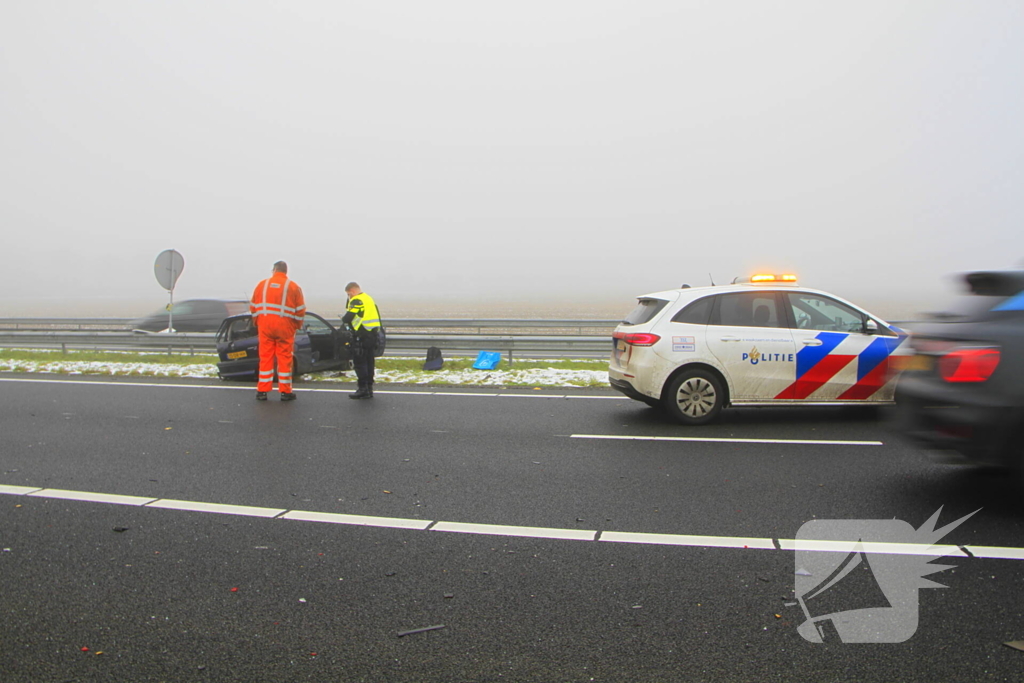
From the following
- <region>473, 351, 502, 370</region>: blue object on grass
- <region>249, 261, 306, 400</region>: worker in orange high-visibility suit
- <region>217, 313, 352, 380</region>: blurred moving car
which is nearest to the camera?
<region>249, 261, 306, 400</region>: worker in orange high-visibility suit

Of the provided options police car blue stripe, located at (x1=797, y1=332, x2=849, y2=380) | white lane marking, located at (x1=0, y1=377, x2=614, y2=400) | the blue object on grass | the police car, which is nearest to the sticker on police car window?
the police car

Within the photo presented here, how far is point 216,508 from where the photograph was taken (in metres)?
5.07

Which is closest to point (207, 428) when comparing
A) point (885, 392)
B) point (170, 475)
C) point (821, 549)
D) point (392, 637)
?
point (170, 475)

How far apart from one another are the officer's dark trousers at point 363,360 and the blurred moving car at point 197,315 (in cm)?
1106

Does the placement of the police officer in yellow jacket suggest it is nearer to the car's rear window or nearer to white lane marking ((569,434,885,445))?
white lane marking ((569,434,885,445))

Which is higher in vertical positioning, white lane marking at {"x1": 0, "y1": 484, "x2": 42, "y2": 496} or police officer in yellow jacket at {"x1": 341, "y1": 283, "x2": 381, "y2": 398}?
police officer in yellow jacket at {"x1": 341, "y1": 283, "x2": 381, "y2": 398}

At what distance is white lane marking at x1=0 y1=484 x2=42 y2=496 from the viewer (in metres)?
5.46

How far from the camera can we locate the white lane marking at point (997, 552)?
3.98 m

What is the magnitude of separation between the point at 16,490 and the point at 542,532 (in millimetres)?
4097

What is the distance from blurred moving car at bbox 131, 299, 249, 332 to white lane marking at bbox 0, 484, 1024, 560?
626 inches

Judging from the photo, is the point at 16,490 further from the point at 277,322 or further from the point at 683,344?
the point at 683,344

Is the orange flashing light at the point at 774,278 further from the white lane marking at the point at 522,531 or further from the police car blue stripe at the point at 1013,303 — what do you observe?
the white lane marking at the point at 522,531

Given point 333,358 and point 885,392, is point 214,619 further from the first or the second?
point 333,358

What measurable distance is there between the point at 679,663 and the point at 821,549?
5.29ft
